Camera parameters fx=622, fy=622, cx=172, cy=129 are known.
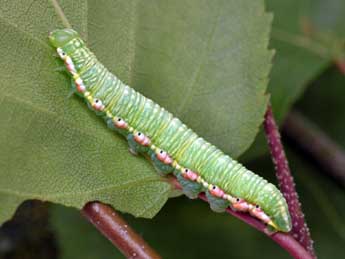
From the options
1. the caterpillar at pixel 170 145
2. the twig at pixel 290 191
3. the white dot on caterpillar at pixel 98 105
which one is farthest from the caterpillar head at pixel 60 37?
the twig at pixel 290 191

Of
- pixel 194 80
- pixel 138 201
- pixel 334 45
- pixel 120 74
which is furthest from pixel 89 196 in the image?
pixel 334 45

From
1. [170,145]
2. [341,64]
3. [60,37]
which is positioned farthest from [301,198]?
[60,37]

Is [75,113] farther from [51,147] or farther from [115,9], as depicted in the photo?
[115,9]

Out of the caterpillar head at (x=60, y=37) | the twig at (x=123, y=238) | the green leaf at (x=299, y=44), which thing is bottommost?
the twig at (x=123, y=238)

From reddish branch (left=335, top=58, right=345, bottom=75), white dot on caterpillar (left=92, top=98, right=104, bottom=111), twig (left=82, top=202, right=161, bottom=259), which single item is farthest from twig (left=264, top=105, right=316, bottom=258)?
reddish branch (left=335, top=58, right=345, bottom=75)

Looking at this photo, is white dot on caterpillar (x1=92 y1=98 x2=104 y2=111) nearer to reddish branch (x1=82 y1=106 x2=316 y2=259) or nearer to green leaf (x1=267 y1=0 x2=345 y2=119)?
reddish branch (x1=82 y1=106 x2=316 y2=259)

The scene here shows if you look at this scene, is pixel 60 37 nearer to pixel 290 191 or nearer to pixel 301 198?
pixel 290 191

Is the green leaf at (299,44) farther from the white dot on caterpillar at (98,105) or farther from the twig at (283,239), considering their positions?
the white dot on caterpillar at (98,105)
